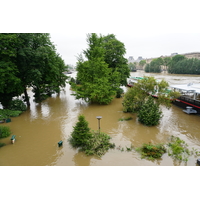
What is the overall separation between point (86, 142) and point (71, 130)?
338 cm

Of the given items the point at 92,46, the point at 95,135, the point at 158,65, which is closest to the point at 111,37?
the point at 92,46

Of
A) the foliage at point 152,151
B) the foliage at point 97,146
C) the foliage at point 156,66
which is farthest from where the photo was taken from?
the foliage at point 156,66

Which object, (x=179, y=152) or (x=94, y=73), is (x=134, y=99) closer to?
(x=94, y=73)

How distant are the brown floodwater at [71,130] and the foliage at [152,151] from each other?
0.27 metres

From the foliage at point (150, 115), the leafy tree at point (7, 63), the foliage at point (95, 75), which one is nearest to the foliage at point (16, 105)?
the leafy tree at point (7, 63)

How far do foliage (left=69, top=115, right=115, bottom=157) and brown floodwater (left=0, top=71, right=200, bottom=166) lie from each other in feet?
1.16

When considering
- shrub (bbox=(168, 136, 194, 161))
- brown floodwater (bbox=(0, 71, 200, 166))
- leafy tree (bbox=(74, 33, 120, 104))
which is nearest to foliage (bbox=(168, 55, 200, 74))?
brown floodwater (bbox=(0, 71, 200, 166))

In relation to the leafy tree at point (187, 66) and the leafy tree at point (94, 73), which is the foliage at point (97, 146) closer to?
the leafy tree at point (94, 73)

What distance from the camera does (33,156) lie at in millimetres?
8516

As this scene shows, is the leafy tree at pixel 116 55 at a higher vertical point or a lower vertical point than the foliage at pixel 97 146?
higher

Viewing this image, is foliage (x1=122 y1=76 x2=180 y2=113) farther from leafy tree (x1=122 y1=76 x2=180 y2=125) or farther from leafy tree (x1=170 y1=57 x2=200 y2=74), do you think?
leafy tree (x1=170 y1=57 x2=200 y2=74)

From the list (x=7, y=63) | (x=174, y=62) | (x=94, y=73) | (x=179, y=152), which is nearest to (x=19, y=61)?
(x=7, y=63)

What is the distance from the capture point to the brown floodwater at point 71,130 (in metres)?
7.96

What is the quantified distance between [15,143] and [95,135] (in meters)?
5.51
